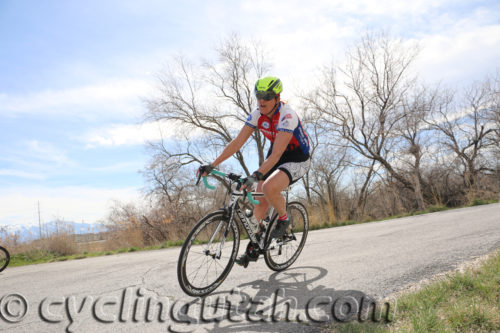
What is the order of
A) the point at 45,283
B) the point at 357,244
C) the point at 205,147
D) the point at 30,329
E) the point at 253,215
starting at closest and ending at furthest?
the point at 30,329 → the point at 253,215 → the point at 45,283 → the point at 357,244 → the point at 205,147

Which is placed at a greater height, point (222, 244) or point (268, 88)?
point (268, 88)

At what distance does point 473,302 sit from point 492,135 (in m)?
28.3

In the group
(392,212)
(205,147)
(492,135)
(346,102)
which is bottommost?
(392,212)

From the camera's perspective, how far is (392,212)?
2152 cm

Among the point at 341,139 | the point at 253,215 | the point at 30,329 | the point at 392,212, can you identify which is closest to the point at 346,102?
the point at 341,139

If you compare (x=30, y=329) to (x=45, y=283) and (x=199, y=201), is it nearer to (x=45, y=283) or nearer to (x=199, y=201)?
(x=45, y=283)

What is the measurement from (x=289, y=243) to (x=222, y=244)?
4.32 ft

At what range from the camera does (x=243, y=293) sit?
3.18 m

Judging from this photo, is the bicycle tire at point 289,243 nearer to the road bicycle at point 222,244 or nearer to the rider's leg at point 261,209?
the road bicycle at point 222,244

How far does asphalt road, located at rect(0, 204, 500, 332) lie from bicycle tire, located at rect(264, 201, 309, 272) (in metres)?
0.14

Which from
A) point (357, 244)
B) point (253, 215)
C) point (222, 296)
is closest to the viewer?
point (222, 296)

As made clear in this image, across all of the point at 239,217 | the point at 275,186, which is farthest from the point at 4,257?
the point at 275,186

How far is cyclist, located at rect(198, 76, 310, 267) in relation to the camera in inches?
141

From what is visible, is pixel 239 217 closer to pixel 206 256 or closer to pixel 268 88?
pixel 206 256
